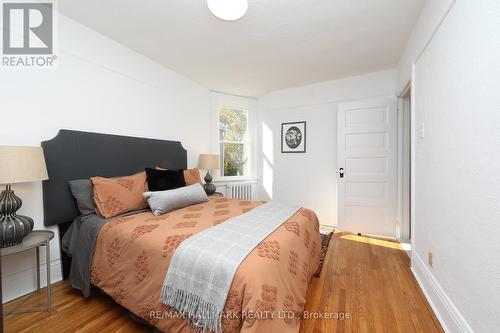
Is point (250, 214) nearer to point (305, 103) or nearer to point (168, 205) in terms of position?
point (168, 205)

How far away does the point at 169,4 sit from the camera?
1.85m

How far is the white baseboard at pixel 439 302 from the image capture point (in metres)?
1.25

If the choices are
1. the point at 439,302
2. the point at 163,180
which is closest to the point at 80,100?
the point at 163,180

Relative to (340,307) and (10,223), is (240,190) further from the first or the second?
(10,223)

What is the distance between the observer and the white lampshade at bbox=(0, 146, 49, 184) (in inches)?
53.6

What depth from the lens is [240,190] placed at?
4102 mm

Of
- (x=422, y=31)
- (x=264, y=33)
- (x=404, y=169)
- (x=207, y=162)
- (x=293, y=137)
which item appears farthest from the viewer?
(x=293, y=137)

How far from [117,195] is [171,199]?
0.48 meters

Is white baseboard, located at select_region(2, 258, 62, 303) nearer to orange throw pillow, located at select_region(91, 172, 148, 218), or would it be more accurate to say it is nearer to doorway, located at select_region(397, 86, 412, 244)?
orange throw pillow, located at select_region(91, 172, 148, 218)

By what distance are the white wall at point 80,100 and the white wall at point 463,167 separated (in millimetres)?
2998

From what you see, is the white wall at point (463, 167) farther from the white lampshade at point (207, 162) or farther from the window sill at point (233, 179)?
the window sill at point (233, 179)

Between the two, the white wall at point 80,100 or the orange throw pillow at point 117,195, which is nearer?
the white wall at point 80,100

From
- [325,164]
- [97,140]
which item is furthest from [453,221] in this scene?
[97,140]

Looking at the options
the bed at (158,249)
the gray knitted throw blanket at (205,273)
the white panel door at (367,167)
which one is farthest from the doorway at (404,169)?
the gray knitted throw blanket at (205,273)
